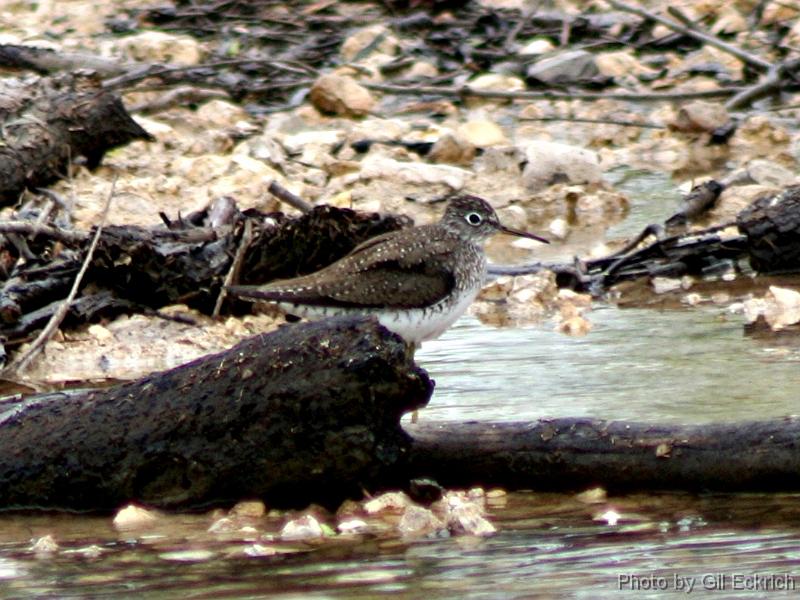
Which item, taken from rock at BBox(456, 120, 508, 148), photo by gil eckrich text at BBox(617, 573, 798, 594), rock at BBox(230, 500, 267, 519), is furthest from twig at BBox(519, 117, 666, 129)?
photo by gil eckrich text at BBox(617, 573, 798, 594)

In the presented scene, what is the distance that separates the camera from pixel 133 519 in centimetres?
530

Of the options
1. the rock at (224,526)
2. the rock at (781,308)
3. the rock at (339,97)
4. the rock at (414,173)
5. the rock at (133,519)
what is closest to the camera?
the rock at (224,526)

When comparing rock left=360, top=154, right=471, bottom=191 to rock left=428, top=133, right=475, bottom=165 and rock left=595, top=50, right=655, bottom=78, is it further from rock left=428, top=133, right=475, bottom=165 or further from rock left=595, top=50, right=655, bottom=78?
rock left=595, top=50, right=655, bottom=78

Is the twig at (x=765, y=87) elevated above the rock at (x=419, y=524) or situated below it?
below

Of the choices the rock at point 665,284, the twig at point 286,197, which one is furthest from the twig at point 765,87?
the twig at point 286,197

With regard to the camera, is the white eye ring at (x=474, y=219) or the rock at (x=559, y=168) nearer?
the white eye ring at (x=474, y=219)

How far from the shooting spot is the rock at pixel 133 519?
208 inches

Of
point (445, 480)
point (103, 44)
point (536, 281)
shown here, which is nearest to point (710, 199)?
point (536, 281)

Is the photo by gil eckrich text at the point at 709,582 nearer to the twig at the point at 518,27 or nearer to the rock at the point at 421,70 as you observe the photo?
the rock at the point at 421,70

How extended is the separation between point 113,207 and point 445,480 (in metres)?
6.01

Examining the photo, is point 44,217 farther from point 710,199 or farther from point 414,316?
point 710,199

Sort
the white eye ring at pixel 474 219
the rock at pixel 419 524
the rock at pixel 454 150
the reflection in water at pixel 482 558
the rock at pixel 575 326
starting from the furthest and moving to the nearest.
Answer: the rock at pixel 454 150 < the white eye ring at pixel 474 219 < the rock at pixel 575 326 < the rock at pixel 419 524 < the reflection in water at pixel 482 558

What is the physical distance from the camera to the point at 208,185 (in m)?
11.6

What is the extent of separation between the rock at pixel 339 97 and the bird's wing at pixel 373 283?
6598 millimetres
